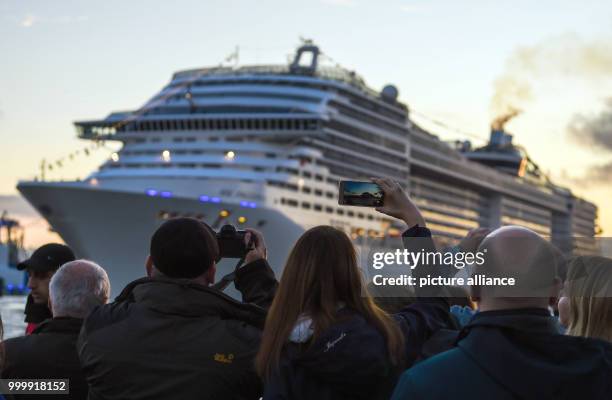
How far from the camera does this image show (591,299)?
11.6ft

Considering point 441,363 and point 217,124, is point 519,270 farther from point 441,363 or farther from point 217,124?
point 217,124

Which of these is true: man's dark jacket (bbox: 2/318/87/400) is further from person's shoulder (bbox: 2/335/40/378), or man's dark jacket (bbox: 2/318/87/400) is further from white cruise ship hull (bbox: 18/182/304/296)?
white cruise ship hull (bbox: 18/182/304/296)

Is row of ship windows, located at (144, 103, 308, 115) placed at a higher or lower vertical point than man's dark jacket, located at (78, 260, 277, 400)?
higher

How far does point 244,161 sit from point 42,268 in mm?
31270

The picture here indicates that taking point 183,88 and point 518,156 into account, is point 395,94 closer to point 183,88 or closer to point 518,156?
point 183,88

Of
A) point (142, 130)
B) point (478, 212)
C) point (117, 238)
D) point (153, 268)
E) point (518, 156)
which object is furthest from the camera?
point (518, 156)

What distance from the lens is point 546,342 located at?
266 centimetres

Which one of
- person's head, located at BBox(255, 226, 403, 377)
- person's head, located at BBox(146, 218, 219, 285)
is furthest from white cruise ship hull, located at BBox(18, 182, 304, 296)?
person's head, located at BBox(255, 226, 403, 377)

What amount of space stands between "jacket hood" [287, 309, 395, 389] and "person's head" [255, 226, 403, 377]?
4 cm

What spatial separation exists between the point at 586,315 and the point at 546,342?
957 mm

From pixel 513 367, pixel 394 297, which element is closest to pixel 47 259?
pixel 394 297

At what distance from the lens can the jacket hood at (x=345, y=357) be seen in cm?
321

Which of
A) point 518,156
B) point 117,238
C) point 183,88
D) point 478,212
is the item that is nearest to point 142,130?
point 183,88

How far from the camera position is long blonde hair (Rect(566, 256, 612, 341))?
3506 mm
